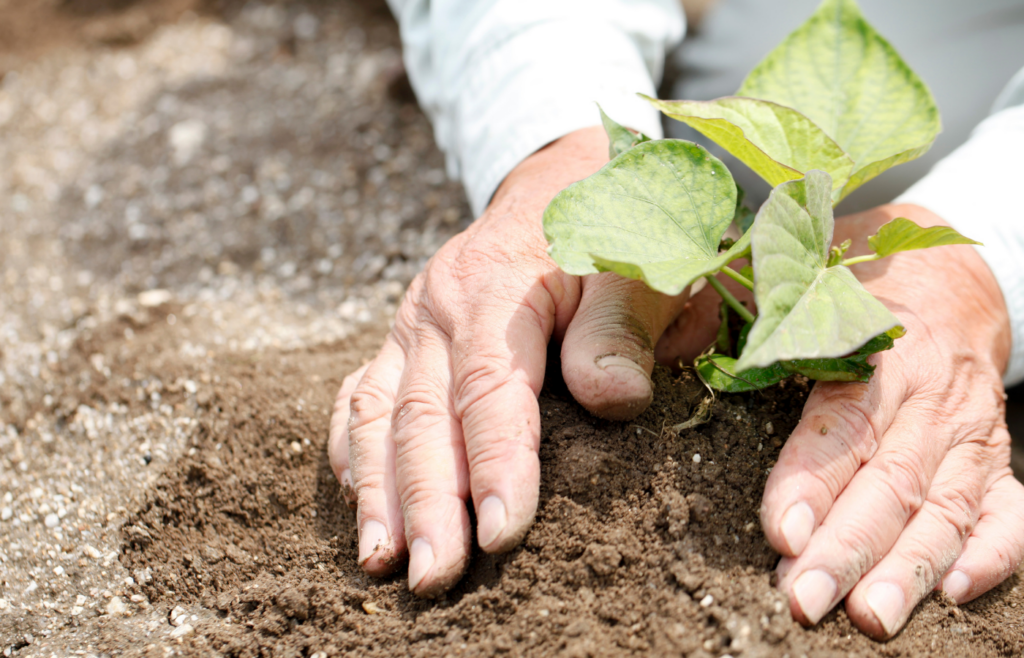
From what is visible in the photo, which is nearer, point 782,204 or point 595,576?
point 782,204

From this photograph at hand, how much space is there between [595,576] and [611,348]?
0.34 m

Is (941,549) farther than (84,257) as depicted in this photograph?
No

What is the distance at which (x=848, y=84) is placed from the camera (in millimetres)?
1172

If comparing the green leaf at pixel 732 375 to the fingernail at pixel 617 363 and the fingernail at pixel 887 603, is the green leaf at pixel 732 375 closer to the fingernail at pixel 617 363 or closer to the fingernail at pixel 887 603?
the fingernail at pixel 617 363

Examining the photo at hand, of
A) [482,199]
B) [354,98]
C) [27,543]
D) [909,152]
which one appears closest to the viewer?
[909,152]

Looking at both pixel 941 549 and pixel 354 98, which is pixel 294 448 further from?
pixel 354 98

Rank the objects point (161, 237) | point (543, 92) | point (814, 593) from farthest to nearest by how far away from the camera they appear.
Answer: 1. point (161, 237)
2. point (543, 92)
3. point (814, 593)

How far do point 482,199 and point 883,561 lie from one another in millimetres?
1135

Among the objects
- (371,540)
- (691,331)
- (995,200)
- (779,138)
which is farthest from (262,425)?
(995,200)

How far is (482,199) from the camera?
5.42 ft

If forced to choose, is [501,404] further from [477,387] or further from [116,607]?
[116,607]

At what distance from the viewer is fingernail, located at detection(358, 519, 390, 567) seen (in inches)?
42.4

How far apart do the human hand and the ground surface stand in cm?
5

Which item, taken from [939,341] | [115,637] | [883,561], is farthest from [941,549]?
[115,637]
